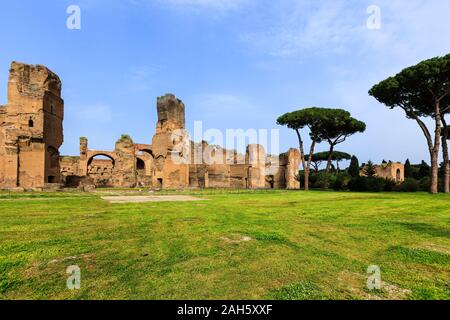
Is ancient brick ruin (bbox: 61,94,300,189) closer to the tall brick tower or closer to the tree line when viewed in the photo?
the tall brick tower

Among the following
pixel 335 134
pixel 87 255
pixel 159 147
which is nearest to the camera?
pixel 87 255

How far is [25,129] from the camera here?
66.2ft

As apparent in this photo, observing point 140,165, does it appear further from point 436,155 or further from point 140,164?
point 436,155

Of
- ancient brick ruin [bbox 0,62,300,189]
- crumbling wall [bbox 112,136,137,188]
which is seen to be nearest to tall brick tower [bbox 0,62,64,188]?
ancient brick ruin [bbox 0,62,300,189]

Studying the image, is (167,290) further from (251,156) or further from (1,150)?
(251,156)

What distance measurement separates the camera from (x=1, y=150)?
1986 cm

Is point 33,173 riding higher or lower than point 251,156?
lower

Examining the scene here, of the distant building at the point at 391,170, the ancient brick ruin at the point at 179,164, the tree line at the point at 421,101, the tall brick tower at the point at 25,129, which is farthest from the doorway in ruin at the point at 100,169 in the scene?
the distant building at the point at 391,170

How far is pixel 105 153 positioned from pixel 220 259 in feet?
109

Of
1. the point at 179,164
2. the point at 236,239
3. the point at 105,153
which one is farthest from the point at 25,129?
the point at 236,239

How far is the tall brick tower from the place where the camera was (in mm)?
19672
